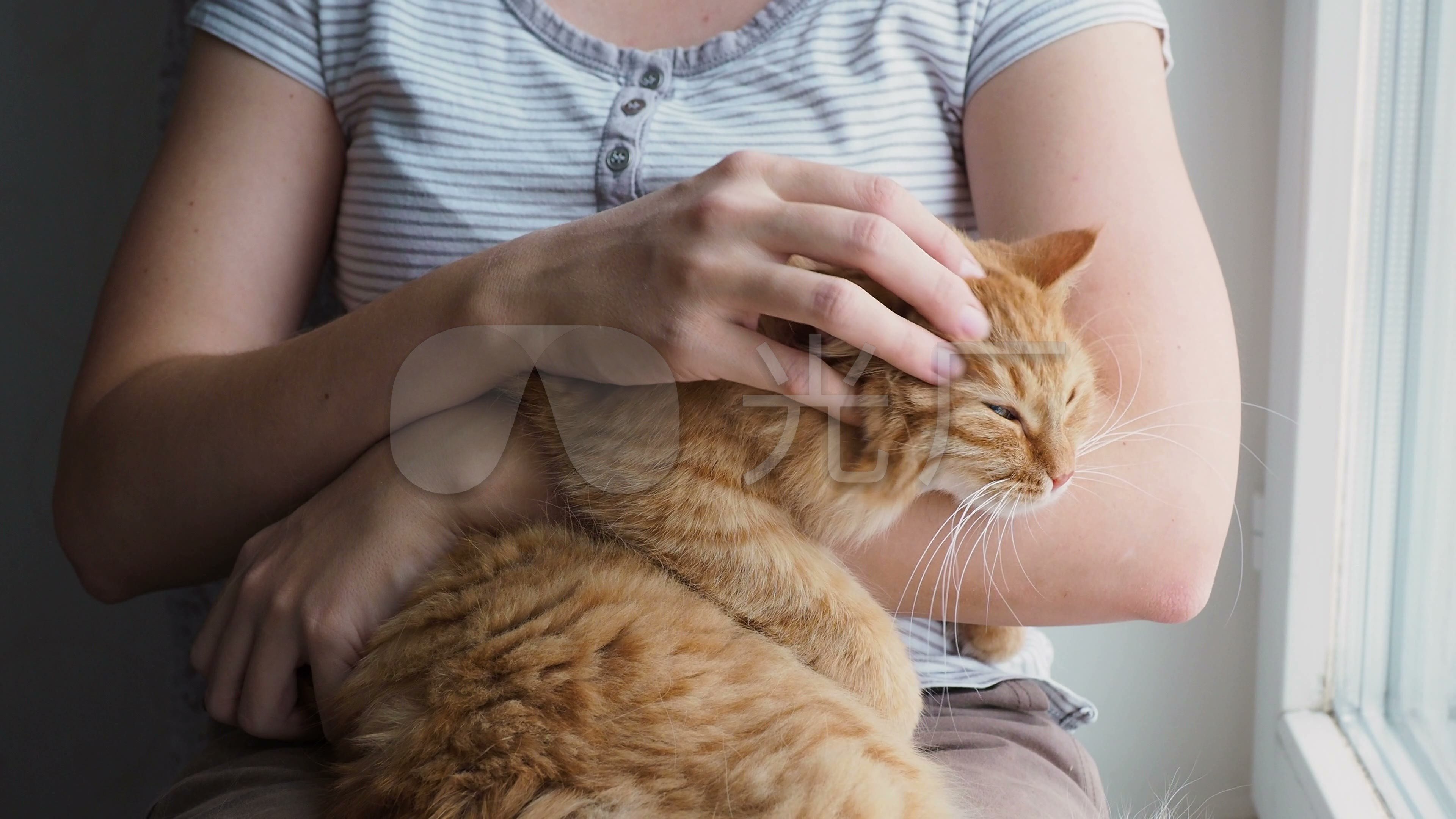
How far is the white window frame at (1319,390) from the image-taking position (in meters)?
1.33

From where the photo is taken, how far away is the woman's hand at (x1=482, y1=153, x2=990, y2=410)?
28.9 inches

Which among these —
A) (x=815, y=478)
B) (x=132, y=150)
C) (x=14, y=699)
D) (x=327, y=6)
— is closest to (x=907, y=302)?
(x=815, y=478)

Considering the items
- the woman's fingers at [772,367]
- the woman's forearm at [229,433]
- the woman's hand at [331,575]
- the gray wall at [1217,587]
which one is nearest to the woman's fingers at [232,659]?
the woman's hand at [331,575]

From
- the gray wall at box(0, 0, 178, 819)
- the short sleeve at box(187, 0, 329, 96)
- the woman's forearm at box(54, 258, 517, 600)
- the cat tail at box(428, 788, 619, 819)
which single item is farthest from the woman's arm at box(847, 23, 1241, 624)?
the gray wall at box(0, 0, 178, 819)

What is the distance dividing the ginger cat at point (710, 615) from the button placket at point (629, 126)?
26 centimetres

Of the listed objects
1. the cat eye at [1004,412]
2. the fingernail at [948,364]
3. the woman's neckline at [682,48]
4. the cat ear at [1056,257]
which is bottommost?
the cat eye at [1004,412]

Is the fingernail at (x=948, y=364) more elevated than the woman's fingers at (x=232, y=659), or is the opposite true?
the fingernail at (x=948, y=364)

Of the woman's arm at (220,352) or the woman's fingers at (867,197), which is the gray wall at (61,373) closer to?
the woman's arm at (220,352)

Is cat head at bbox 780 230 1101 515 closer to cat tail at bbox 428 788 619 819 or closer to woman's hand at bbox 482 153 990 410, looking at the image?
woman's hand at bbox 482 153 990 410

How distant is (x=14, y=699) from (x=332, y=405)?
60.0 inches

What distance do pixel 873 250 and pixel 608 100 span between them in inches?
19.9

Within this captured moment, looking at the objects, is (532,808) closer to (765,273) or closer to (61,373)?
(765,273)

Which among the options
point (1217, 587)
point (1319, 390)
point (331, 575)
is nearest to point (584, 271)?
point (331, 575)

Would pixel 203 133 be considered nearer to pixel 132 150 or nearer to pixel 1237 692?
pixel 132 150
